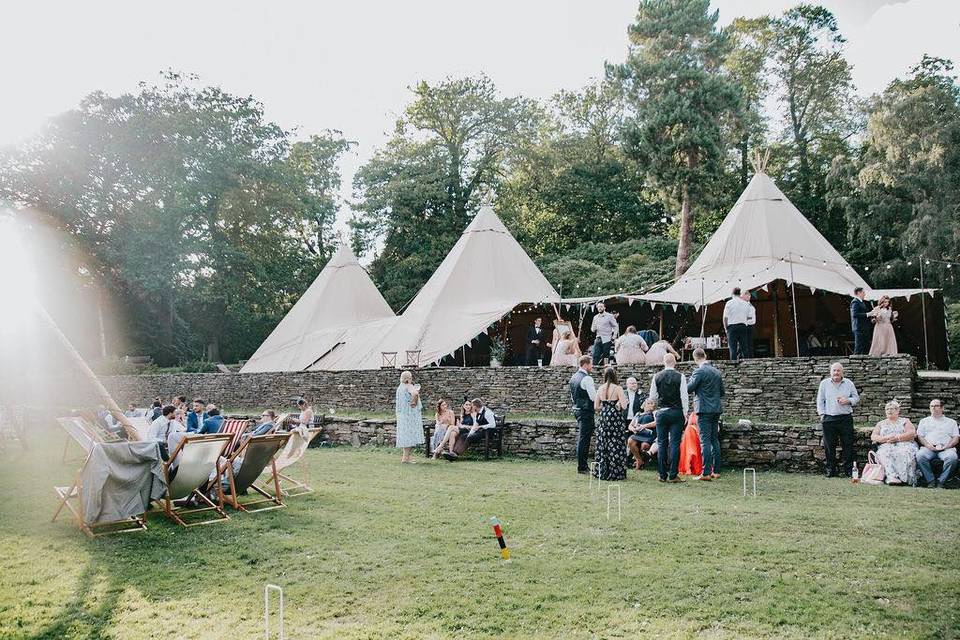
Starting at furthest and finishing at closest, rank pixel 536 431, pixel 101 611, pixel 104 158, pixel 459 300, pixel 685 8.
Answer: pixel 104 158 < pixel 685 8 < pixel 459 300 < pixel 536 431 < pixel 101 611

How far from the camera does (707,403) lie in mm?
8875

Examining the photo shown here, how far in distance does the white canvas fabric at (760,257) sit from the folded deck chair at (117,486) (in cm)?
1303

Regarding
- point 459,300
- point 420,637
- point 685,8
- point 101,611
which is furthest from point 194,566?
point 685,8

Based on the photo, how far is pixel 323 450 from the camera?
1371cm

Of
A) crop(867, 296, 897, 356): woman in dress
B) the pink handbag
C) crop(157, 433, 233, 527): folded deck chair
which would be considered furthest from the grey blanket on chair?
crop(867, 296, 897, 356): woman in dress

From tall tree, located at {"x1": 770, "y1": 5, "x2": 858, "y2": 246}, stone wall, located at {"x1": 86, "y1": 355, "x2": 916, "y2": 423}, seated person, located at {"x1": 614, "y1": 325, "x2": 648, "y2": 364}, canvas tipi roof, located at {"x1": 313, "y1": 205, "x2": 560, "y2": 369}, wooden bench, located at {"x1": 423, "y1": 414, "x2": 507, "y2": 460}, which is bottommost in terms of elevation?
wooden bench, located at {"x1": 423, "y1": 414, "x2": 507, "y2": 460}

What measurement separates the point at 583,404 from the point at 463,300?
11564mm

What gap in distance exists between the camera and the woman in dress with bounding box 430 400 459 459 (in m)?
11.7

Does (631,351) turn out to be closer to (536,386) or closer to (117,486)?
(536,386)

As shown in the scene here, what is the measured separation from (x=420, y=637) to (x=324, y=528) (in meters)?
2.85

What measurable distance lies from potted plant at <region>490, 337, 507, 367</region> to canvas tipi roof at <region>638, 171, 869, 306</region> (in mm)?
4139

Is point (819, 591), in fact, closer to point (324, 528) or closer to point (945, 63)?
point (324, 528)

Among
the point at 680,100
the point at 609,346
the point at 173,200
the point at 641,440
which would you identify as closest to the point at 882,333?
the point at 609,346

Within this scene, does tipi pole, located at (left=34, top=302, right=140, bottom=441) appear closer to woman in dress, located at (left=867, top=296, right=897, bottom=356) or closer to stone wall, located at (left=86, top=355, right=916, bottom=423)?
stone wall, located at (left=86, top=355, right=916, bottom=423)
